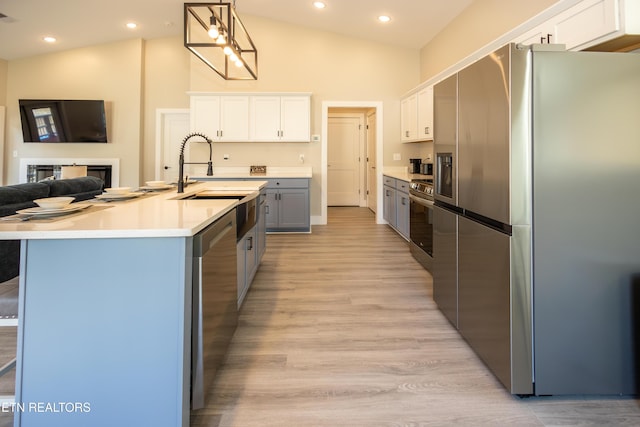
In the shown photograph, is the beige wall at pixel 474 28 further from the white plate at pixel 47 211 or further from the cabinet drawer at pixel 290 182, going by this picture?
the white plate at pixel 47 211

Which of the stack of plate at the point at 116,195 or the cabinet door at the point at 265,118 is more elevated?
the cabinet door at the point at 265,118

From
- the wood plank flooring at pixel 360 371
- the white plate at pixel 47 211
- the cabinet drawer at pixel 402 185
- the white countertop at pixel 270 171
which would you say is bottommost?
the wood plank flooring at pixel 360 371

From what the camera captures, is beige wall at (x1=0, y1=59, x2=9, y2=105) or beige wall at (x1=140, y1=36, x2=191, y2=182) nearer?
beige wall at (x1=0, y1=59, x2=9, y2=105)

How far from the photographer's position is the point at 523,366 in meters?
1.66

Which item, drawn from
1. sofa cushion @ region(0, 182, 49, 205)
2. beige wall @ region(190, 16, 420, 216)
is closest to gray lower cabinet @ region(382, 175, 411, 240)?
beige wall @ region(190, 16, 420, 216)

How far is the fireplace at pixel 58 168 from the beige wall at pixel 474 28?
5.89 metres

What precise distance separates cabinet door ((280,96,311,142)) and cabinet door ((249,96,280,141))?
9cm

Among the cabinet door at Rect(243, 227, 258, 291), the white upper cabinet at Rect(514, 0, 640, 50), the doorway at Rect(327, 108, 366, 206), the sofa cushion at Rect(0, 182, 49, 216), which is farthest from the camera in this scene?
the doorway at Rect(327, 108, 366, 206)

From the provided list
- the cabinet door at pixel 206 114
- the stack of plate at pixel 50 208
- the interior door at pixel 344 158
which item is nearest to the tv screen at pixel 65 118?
the cabinet door at pixel 206 114

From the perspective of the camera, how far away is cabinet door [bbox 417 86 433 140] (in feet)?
16.3

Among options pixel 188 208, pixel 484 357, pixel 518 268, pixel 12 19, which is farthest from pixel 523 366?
pixel 12 19

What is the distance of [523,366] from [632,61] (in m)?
1.44

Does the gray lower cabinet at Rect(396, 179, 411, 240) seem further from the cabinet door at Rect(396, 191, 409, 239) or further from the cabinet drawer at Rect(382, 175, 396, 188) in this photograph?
the cabinet drawer at Rect(382, 175, 396, 188)

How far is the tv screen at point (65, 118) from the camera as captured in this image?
6.73 m
